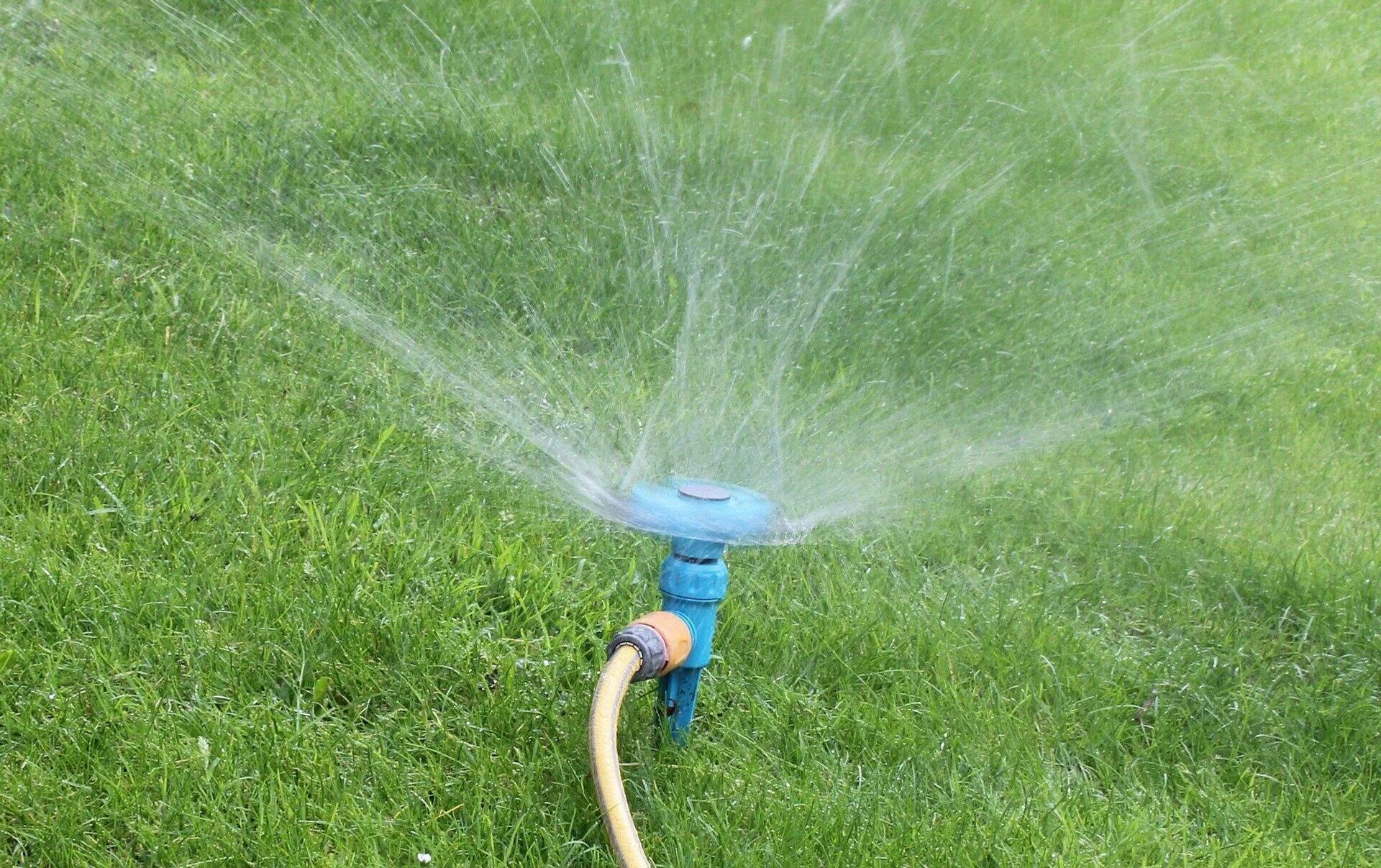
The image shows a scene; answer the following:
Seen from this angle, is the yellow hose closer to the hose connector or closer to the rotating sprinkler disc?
the hose connector

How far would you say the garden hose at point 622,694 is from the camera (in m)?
1.81

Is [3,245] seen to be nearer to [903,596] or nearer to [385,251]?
[385,251]

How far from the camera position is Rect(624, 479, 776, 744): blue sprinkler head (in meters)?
1.98

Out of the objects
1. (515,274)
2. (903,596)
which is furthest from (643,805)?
(515,274)

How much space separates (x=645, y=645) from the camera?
1924 mm

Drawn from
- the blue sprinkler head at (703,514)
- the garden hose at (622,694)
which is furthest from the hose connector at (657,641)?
the blue sprinkler head at (703,514)

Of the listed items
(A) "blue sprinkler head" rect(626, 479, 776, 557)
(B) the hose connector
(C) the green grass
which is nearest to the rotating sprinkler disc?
(A) "blue sprinkler head" rect(626, 479, 776, 557)

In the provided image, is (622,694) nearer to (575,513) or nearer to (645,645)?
(645,645)

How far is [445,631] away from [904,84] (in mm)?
3559

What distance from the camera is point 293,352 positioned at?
3215mm

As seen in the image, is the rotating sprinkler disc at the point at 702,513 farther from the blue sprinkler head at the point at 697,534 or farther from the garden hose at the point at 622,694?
the garden hose at the point at 622,694

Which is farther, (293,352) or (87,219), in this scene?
(87,219)

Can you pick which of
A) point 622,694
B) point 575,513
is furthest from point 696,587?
point 575,513

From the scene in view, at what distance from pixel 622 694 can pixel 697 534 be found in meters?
0.26
